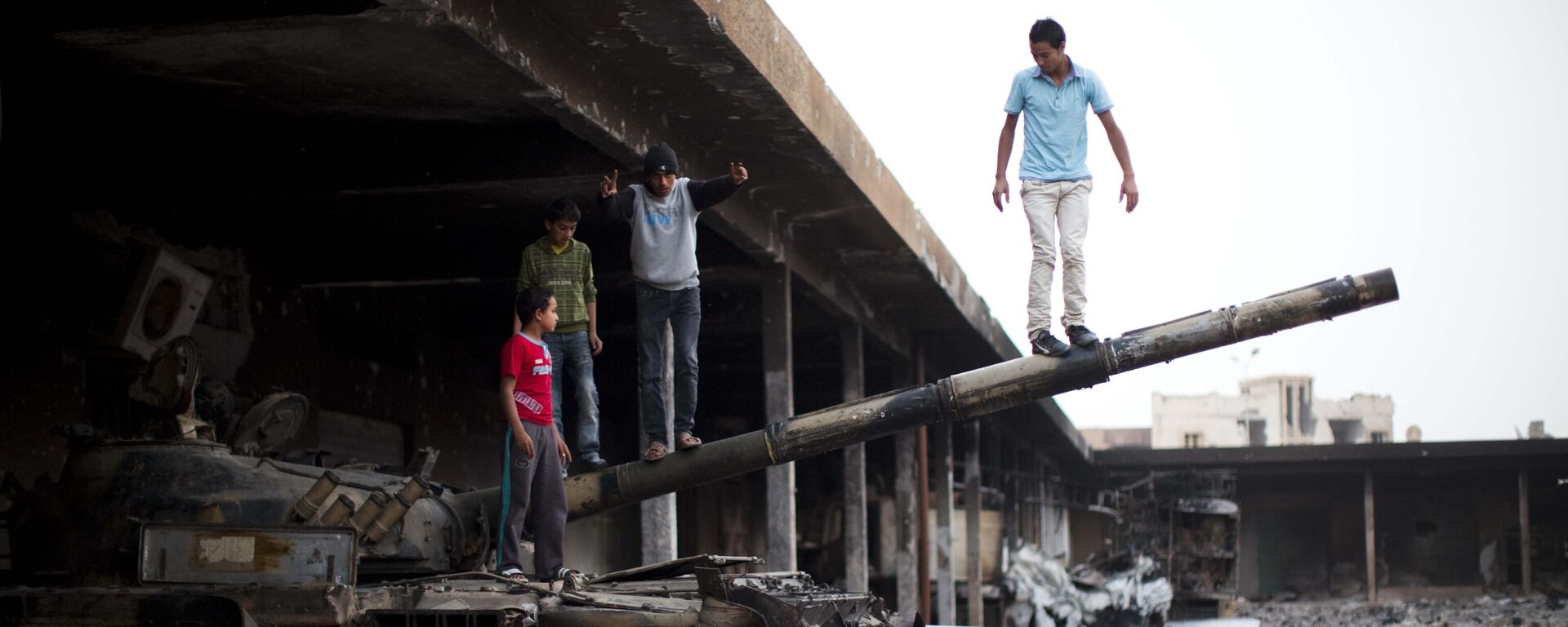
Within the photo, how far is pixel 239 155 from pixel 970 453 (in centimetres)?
1400

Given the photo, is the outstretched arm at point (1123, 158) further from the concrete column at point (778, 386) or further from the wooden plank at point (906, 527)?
the wooden plank at point (906, 527)

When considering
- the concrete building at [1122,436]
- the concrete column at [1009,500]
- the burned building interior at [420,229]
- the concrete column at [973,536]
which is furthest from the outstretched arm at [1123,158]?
the concrete building at [1122,436]

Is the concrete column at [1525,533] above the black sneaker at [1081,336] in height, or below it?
below

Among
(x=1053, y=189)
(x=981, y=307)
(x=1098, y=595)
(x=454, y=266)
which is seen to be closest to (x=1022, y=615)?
(x=1098, y=595)

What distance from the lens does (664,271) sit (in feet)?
28.6

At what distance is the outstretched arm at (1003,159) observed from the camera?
8.91 metres

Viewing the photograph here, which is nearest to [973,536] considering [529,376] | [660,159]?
[660,159]

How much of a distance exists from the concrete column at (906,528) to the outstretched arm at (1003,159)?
9.31m

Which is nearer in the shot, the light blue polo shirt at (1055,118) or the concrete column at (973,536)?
the light blue polo shirt at (1055,118)

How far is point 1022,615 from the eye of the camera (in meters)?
23.4

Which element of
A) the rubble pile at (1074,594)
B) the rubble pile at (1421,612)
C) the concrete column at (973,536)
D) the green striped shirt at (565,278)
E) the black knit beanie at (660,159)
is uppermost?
the black knit beanie at (660,159)

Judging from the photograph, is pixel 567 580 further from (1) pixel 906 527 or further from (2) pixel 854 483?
(1) pixel 906 527

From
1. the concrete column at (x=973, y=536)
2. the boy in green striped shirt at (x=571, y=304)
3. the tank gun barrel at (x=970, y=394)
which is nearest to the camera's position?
the tank gun barrel at (x=970, y=394)

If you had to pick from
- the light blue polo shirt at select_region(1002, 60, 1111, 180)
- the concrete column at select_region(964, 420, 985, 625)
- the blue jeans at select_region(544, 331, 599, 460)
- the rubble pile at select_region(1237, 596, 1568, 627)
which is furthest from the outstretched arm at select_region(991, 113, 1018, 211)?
the rubble pile at select_region(1237, 596, 1568, 627)
